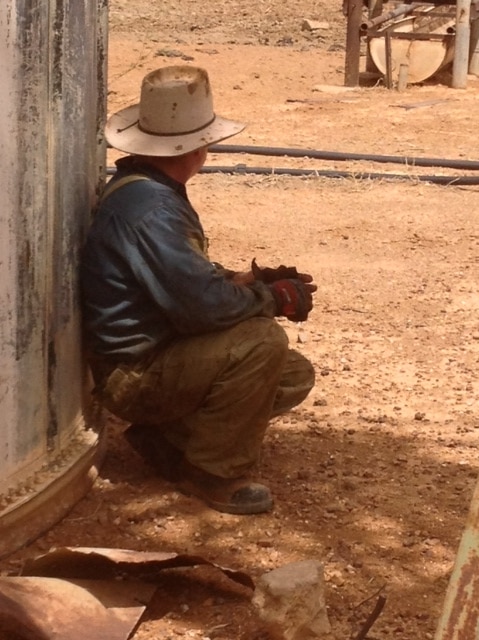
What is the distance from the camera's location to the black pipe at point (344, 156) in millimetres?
10078

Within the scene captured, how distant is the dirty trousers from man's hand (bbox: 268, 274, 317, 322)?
4.1 inches

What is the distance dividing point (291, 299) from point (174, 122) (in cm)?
77

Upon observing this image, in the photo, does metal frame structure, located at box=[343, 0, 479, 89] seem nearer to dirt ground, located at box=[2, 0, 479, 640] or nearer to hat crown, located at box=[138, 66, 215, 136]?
dirt ground, located at box=[2, 0, 479, 640]

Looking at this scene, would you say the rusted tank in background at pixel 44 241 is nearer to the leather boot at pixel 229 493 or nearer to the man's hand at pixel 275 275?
the leather boot at pixel 229 493

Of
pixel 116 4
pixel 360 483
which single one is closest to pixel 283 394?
pixel 360 483

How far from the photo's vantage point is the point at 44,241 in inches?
159

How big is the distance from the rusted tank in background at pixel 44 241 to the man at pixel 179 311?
118mm

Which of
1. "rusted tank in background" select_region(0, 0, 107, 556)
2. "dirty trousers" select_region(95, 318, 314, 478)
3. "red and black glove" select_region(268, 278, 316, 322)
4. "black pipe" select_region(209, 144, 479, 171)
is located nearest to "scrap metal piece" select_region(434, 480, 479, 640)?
"rusted tank in background" select_region(0, 0, 107, 556)

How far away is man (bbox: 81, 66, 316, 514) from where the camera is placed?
168 inches

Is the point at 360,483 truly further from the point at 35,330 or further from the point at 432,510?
the point at 35,330

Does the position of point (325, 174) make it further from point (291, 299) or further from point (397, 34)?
point (397, 34)

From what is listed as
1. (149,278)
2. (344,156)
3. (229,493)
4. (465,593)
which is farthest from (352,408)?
(344,156)

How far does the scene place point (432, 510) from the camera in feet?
15.1

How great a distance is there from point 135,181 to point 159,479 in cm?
118
